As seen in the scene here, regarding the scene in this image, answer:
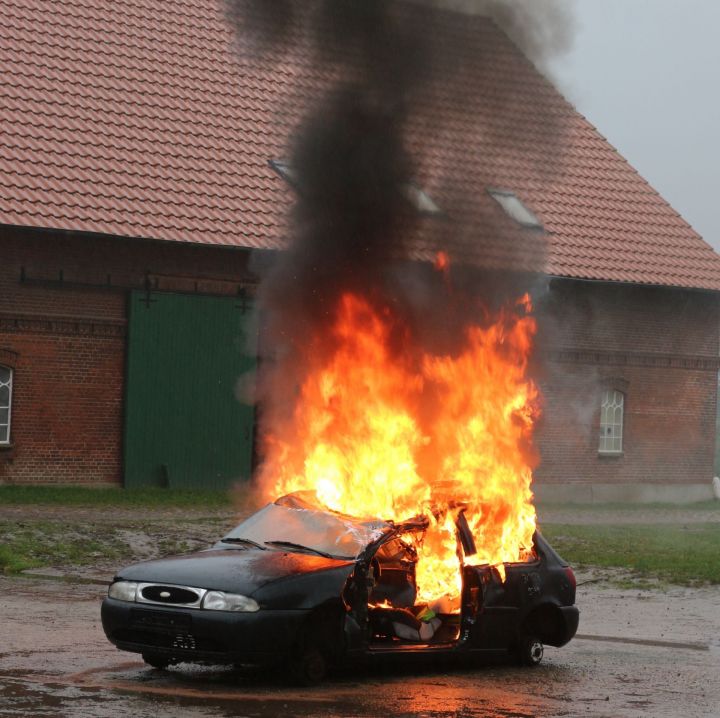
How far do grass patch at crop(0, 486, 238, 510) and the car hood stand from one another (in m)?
14.3

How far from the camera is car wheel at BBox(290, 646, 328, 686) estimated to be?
34.9ft

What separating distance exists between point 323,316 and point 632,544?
10.5m

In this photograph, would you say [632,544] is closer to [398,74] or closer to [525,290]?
[525,290]

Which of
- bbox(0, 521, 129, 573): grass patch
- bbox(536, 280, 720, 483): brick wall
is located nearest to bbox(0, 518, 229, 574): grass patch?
bbox(0, 521, 129, 573): grass patch

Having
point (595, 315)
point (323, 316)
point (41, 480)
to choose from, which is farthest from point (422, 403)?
point (595, 315)

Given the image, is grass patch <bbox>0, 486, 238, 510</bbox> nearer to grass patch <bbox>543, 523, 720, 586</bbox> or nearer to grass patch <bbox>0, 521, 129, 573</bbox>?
grass patch <bbox>0, 521, 129, 573</bbox>

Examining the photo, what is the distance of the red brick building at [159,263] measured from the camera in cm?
2695

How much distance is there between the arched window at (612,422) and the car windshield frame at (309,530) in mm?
23383

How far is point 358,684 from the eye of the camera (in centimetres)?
1103

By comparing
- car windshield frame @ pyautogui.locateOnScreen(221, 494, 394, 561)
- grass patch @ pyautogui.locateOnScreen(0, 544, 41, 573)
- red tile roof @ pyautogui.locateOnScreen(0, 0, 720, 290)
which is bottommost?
grass patch @ pyautogui.locateOnScreen(0, 544, 41, 573)

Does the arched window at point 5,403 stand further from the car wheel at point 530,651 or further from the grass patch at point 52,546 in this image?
the car wheel at point 530,651

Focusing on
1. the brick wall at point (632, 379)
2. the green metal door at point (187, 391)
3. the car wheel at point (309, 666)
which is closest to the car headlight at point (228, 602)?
the car wheel at point (309, 666)

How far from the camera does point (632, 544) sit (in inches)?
927

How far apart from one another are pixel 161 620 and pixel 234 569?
61 centimetres
